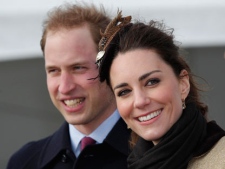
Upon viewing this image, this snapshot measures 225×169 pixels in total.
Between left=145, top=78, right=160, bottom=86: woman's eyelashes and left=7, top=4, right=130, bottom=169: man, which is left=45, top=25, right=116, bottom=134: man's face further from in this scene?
left=145, top=78, right=160, bottom=86: woman's eyelashes

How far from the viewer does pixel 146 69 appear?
7.21ft

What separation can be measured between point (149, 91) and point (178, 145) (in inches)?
7.4

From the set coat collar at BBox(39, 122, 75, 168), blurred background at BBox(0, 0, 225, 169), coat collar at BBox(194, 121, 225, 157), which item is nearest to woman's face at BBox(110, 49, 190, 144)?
coat collar at BBox(194, 121, 225, 157)

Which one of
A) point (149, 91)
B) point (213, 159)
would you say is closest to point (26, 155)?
point (149, 91)

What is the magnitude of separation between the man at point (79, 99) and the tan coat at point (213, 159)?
0.56m

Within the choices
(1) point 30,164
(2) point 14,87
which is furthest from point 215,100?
(1) point 30,164

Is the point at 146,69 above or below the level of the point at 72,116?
above

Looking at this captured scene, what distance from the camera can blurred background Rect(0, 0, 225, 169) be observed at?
4223mm

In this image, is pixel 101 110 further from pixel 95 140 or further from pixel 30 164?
pixel 30 164

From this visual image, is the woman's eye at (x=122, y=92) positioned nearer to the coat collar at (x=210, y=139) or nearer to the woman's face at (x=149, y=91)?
the woman's face at (x=149, y=91)

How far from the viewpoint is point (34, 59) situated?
15.0 ft

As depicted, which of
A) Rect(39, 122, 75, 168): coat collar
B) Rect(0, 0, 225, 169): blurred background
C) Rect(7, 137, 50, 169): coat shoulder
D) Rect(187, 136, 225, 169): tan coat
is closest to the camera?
Rect(187, 136, 225, 169): tan coat

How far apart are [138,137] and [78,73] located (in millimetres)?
402

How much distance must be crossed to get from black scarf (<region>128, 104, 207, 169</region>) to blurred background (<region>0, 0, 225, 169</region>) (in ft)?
6.61
